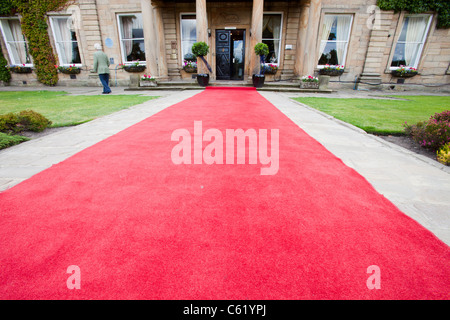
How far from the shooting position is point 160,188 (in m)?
1.90

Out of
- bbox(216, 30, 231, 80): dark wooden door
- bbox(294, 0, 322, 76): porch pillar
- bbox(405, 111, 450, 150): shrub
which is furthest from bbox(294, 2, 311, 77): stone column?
bbox(405, 111, 450, 150): shrub

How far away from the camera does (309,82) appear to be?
1052cm

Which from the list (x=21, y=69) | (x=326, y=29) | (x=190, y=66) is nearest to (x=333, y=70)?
(x=326, y=29)

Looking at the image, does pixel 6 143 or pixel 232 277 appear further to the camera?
pixel 6 143

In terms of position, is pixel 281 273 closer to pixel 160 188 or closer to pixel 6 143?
pixel 160 188

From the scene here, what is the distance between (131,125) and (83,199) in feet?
8.23

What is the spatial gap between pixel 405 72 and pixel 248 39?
9028mm

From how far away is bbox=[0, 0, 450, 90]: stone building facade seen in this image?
1154cm

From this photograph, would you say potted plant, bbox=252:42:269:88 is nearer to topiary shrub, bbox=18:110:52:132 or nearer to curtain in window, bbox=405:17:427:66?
curtain in window, bbox=405:17:427:66

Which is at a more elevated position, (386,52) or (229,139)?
(386,52)

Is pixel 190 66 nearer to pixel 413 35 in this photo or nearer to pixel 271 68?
pixel 271 68
